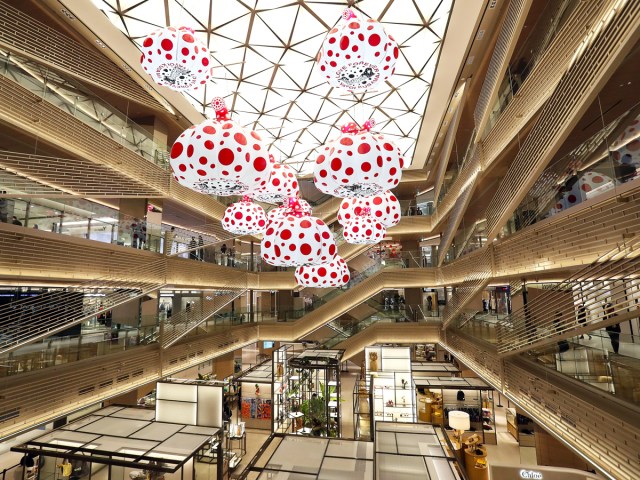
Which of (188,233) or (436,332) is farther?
(436,332)

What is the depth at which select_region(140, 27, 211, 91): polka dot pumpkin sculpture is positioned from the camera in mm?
4719

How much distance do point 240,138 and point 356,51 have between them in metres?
1.79

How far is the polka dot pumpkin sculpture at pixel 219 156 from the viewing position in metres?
4.14

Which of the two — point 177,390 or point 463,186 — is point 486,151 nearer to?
point 463,186

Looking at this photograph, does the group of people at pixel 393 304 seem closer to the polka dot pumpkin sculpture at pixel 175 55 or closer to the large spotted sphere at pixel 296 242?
the large spotted sphere at pixel 296 242

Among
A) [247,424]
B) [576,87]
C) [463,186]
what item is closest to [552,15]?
[576,87]

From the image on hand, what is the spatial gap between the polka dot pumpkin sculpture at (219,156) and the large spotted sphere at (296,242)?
1.20 meters

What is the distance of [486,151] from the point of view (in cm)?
1270

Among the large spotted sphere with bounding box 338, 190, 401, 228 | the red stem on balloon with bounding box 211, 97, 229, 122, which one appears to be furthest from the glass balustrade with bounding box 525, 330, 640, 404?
the red stem on balloon with bounding box 211, 97, 229, 122

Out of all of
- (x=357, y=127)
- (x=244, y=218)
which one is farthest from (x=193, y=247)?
(x=357, y=127)

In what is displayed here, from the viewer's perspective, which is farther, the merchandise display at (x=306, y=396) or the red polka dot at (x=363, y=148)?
A: the merchandise display at (x=306, y=396)

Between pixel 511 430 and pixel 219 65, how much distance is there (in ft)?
64.9

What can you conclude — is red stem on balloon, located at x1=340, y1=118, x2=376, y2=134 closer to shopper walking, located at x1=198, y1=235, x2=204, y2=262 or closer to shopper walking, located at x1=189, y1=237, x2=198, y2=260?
shopper walking, located at x1=189, y1=237, x2=198, y2=260

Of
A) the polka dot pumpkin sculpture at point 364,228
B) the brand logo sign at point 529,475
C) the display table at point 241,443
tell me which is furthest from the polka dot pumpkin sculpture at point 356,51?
A: the display table at point 241,443
